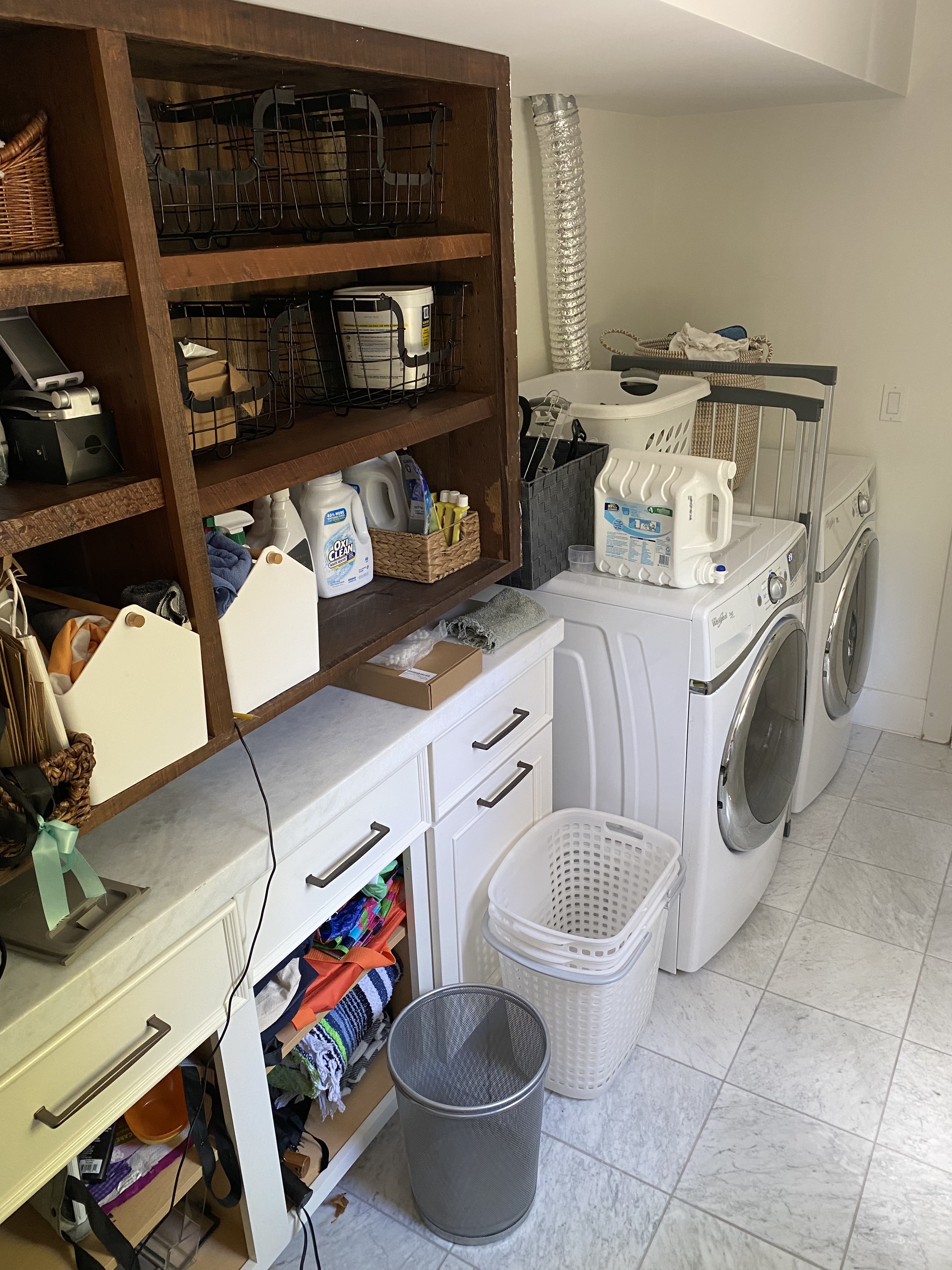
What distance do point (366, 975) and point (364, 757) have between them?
50 cm

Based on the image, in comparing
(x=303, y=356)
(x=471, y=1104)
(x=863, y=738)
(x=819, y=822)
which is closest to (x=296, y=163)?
(x=303, y=356)

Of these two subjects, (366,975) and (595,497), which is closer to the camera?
(366,975)

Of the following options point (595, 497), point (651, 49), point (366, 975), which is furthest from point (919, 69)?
point (366, 975)

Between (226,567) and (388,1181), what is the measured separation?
123 cm

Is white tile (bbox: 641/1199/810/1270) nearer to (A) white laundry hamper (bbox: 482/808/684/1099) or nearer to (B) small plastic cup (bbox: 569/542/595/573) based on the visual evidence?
(A) white laundry hamper (bbox: 482/808/684/1099)

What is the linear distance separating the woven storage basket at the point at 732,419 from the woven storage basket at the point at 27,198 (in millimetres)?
1589

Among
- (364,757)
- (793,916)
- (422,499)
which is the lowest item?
(793,916)

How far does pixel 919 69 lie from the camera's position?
254 centimetres

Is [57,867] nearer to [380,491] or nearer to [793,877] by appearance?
[380,491]

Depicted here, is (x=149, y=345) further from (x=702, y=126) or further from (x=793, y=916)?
(x=702, y=126)

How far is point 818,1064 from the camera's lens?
6.51ft

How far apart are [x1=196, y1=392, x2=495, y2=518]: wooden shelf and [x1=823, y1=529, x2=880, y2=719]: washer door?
1.41 metres

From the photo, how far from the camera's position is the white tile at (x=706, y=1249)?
161 cm

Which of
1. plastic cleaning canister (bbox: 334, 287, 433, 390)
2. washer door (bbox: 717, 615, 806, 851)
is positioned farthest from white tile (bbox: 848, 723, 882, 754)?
plastic cleaning canister (bbox: 334, 287, 433, 390)
